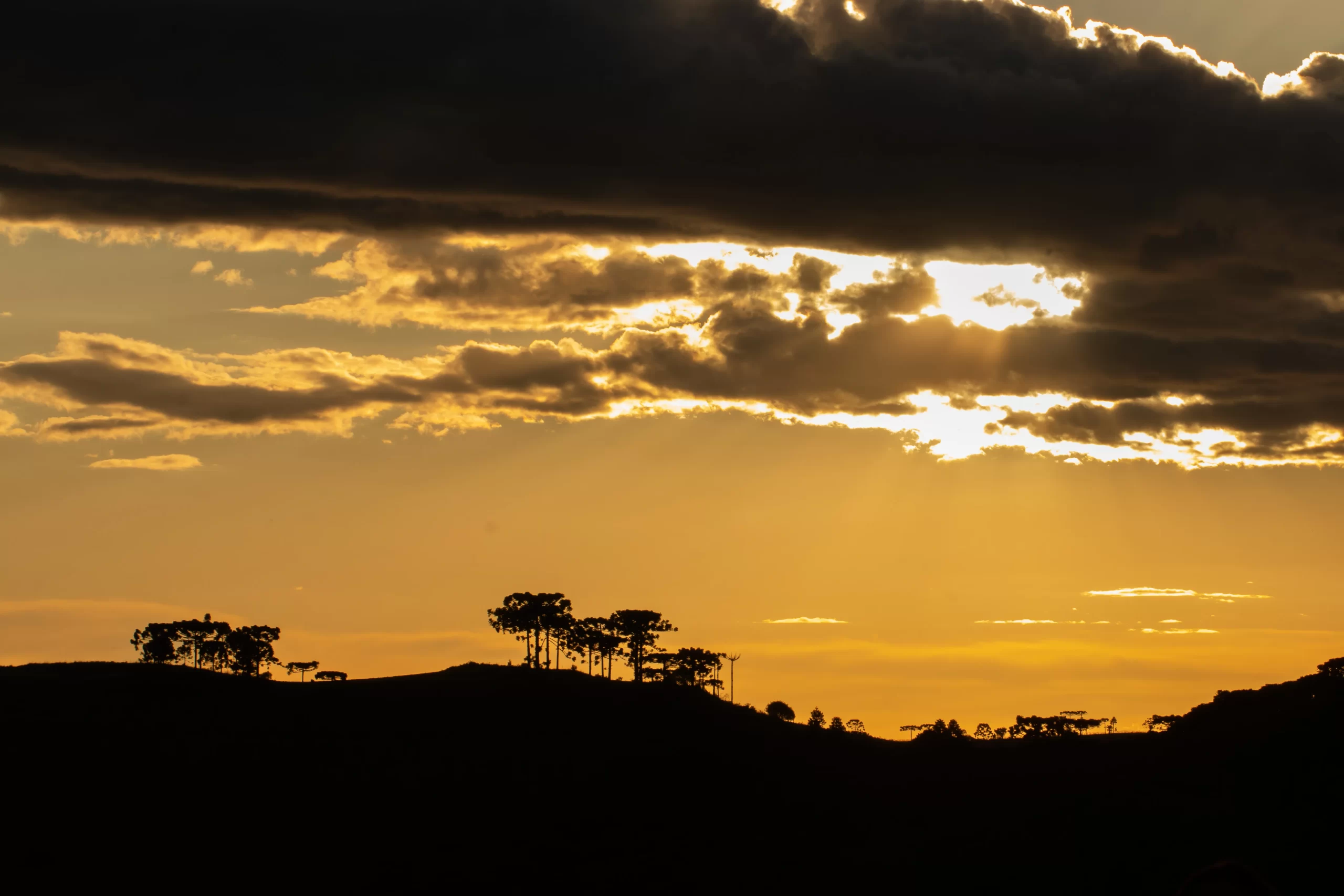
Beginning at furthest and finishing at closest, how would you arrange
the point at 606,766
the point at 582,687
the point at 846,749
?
the point at 582,687 → the point at 846,749 → the point at 606,766

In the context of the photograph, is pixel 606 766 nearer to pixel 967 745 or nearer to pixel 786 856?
pixel 786 856

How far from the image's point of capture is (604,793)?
384 ft

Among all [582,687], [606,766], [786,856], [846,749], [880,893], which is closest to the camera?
[880,893]

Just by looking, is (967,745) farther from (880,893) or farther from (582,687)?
(880,893)

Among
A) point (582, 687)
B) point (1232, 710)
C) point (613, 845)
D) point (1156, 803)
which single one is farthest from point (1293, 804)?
point (582, 687)

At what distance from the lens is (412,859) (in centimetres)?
9662

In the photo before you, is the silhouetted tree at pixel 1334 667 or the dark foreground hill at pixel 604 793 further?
the silhouetted tree at pixel 1334 667

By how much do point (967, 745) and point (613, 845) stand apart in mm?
57017

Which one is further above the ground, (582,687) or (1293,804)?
(582,687)

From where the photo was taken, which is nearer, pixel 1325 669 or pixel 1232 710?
pixel 1232 710

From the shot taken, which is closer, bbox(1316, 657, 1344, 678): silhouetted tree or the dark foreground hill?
the dark foreground hill

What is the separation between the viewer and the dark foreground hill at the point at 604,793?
94938mm

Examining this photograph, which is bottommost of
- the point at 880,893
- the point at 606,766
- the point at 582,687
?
the point at 880,893

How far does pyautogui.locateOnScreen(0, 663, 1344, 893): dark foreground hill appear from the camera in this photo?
94938 mm
